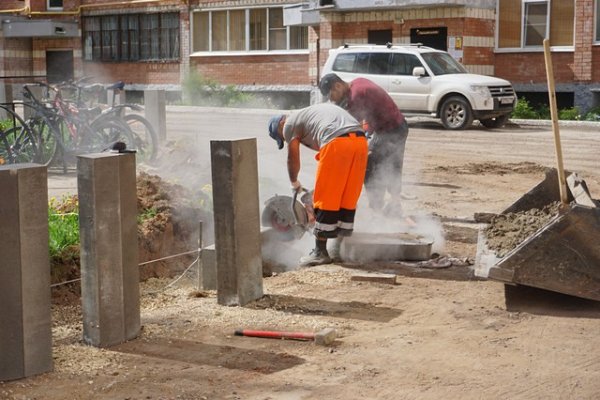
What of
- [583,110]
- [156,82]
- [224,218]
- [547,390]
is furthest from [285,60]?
[547,390]

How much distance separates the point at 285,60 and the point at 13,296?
2982cm

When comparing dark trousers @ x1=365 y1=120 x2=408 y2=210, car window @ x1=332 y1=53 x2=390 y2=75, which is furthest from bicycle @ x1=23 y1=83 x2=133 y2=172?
car window @ x1=332 y1=53 x2=390 y2=75

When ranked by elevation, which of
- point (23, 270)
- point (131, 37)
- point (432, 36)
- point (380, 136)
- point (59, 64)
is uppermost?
point (131, 37)

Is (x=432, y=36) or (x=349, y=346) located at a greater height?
(x=432, y=36)

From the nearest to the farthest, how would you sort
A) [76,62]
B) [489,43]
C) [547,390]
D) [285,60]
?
1. [547,390]
2. [489,43]
3. [285,60]
4. [76,62]

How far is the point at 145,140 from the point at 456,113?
10.5 metres

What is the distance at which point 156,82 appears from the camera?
3891 centimetres

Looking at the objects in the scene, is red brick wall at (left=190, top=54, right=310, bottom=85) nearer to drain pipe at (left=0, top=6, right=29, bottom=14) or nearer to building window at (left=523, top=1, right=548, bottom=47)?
building window at (left=523, top=1, right=548, bottom=47)

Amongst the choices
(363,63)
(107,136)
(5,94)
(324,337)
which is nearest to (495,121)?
(363,63)

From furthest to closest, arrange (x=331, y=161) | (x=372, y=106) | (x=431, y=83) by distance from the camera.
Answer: (x=431, y=83), (x=372, y=106), (x=331, y=161)

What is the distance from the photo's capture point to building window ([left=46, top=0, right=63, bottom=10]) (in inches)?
1642

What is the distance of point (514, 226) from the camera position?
8.00 meters

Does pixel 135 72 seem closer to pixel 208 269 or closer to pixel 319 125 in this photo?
pixel 319 125

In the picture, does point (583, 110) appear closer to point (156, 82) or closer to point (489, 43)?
point (489, 43)
